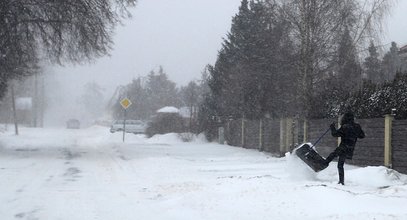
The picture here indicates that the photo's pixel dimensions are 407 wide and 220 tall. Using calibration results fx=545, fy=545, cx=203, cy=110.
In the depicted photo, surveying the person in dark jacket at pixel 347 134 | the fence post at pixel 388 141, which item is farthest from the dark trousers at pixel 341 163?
the fence post at pixel 388 141

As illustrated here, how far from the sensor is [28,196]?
36.3ft

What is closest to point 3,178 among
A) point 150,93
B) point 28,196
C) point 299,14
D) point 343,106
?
point 28,196

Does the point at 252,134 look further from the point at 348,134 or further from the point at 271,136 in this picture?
the point at 348,134

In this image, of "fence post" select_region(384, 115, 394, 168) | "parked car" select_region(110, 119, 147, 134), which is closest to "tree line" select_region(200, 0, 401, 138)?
"fence post" select_region(384, 115, 394, 168)

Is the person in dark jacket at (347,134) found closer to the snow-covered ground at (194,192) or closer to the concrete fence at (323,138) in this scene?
the snow-covered ground at (194,192)

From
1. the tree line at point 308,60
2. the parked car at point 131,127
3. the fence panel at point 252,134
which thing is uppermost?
the tree line at point 308,60

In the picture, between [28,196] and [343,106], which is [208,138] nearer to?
[343,106]

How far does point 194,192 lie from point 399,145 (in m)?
5.93

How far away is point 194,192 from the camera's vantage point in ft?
37.4

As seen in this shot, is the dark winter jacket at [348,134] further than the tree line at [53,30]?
No

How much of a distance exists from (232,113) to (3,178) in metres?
21.0

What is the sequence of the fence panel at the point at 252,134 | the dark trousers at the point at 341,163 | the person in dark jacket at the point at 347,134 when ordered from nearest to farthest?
the dark trousers at the point at 341,163, the person in dark jacket at the point at 347,134, the fence panel at the point at 252,134

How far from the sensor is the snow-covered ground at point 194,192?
29.1ft

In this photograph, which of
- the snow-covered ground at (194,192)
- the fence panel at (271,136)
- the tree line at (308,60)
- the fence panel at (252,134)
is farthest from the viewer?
the fence panel at (252,134)
